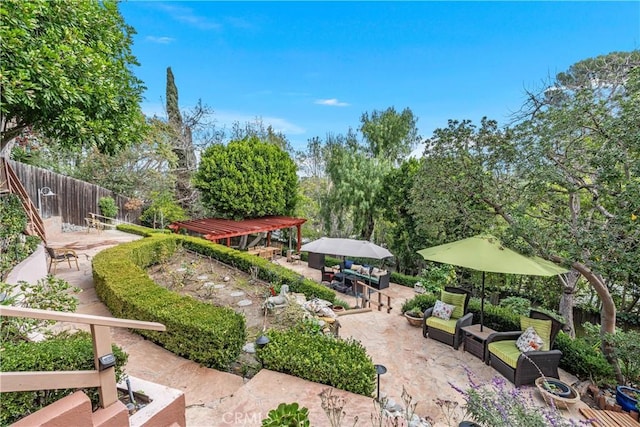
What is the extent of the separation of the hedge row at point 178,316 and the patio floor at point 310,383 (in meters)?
0.22

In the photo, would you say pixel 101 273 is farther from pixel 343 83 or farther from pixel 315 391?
pixel 343 83

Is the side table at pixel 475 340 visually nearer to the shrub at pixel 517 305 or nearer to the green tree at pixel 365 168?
the shrub at pixel 517 305

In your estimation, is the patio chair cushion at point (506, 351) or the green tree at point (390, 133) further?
the green tree at point (390, 133)

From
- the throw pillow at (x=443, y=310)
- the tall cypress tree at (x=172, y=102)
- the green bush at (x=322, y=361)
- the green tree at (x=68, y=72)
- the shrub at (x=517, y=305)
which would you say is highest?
the tall cypress tree at (x=172, y=102)

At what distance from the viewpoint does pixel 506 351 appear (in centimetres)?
527

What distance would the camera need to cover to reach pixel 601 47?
20.7 feet

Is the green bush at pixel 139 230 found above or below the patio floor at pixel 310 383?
above

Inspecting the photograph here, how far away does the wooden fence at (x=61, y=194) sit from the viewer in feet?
44.1

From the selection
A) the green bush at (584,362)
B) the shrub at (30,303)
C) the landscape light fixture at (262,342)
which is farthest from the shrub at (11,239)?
the green bush at (584,362)

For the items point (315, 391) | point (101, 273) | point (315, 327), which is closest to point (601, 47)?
point (315, 327)

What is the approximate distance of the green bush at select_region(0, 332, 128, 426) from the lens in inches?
85.9

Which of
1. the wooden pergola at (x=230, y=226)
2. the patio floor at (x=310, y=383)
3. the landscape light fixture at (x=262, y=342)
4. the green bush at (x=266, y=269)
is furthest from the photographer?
the wooden pergola at (x=230, y=226)

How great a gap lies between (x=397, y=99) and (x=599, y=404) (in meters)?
17.3

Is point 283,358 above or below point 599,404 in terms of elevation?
above
